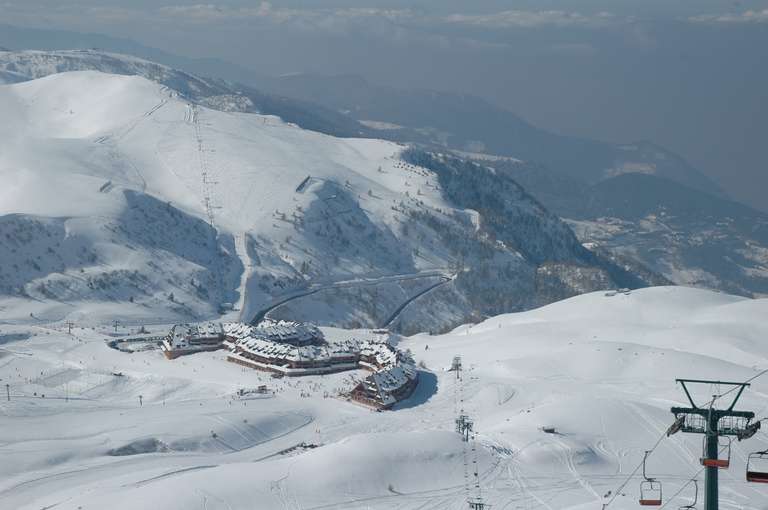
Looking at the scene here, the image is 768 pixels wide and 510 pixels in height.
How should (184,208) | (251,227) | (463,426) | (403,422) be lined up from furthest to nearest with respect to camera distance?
(184,208) < (251,227) < (403,422) < (463,426)

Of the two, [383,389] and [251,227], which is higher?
[383,389]

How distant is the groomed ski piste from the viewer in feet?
127

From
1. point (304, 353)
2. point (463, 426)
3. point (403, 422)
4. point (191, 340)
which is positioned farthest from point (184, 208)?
→ point (463, 426)

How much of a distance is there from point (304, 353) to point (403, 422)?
13.8 m

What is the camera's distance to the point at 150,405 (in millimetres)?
56219

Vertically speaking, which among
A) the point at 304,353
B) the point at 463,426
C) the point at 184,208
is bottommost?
the point at 304,353

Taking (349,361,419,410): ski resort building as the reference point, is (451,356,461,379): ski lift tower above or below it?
below

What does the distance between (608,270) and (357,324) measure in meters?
61.4

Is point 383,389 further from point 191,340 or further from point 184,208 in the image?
point 184,208

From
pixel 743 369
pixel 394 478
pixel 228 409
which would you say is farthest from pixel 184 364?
pixel 743 369

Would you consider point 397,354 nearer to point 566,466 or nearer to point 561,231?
Answer: point 566,466

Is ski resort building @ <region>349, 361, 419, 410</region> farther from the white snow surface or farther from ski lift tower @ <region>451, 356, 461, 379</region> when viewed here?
the white snow surface

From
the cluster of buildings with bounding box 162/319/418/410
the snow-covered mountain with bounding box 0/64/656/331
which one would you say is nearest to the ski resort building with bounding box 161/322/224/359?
the cluster of buildings with bounding box 162/319/418/410

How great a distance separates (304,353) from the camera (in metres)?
64.4
